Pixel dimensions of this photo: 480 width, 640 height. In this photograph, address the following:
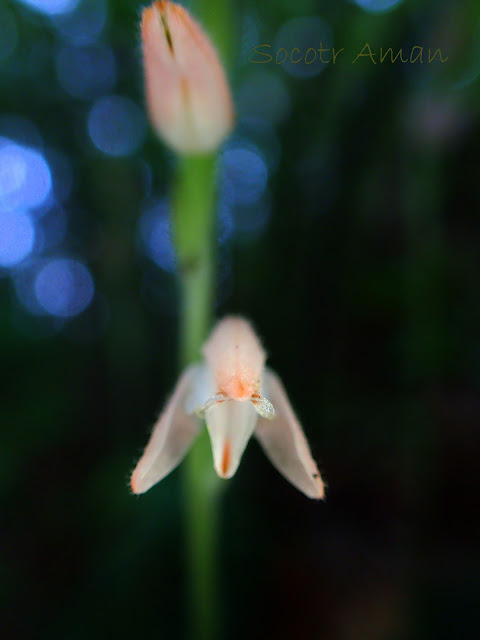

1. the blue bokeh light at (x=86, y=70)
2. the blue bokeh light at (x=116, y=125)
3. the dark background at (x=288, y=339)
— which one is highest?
the blue bokeh light at (x=86, y=70)

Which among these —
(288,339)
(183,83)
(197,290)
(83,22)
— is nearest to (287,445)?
(197,290)

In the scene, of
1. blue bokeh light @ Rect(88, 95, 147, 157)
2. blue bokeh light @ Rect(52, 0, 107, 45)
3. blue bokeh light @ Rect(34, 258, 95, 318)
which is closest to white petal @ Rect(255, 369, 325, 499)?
blue bokeh light @ Rect(52, 0, 107, 45)

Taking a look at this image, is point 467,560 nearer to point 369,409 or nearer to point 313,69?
point 369,409

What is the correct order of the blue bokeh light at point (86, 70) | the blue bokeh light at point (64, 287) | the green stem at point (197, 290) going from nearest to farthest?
the green stem at point (197, 290) < the blue bokeh light at point (86, 70) < the blue bokeh light at point (64, 287)

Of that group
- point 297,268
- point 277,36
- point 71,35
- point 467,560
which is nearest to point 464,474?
point 467,560

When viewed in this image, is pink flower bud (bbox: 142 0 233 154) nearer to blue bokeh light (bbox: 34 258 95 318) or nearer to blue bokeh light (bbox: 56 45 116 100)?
blue bokeh light (bbox: 56 45 116 100)

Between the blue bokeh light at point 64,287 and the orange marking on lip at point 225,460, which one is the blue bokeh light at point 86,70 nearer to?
the blue bokeh light at point 64,287

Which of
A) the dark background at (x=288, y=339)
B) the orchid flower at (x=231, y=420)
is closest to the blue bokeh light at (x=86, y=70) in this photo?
the dark background at (x=288, y=339)
